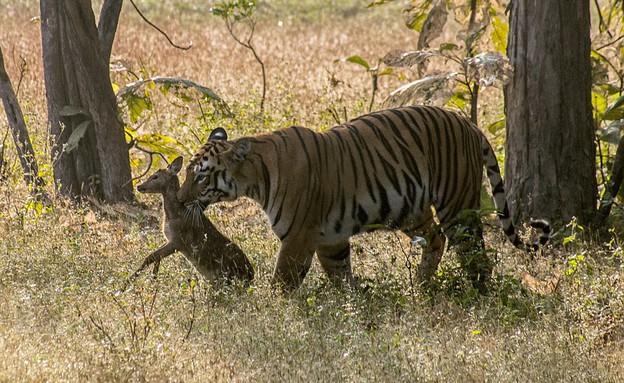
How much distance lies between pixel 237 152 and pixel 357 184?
2.90ft

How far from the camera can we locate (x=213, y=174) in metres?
7.09

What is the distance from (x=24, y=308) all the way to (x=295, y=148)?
2019 mm

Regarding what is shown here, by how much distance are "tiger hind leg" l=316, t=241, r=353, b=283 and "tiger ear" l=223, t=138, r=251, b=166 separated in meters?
0.98

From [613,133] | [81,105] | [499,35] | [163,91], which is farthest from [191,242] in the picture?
[499,35]

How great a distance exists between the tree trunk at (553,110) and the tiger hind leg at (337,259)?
1876 mm

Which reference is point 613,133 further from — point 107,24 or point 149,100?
point 107,24

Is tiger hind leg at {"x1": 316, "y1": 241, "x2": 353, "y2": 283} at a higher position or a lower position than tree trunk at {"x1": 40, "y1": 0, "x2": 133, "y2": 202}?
lower

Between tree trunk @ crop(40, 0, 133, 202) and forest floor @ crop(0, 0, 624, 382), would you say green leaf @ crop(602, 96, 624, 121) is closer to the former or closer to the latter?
forest floor @ crop(0, 0, 624, 382)

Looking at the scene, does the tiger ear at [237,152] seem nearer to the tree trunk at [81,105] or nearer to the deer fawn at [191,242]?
the deer fawn at [191,242]

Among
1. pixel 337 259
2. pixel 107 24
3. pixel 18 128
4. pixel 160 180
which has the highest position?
pixel 107 24

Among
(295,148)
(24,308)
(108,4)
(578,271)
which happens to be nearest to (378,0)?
(108,4)

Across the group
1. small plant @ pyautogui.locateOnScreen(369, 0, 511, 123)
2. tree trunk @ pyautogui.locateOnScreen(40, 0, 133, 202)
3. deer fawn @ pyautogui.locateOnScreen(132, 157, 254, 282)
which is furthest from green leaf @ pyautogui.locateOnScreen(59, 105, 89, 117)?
small plant @ pyautogui.locateOnScreen(369, 0, 511, 123)

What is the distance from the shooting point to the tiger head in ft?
23.2

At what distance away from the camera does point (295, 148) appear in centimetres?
723
